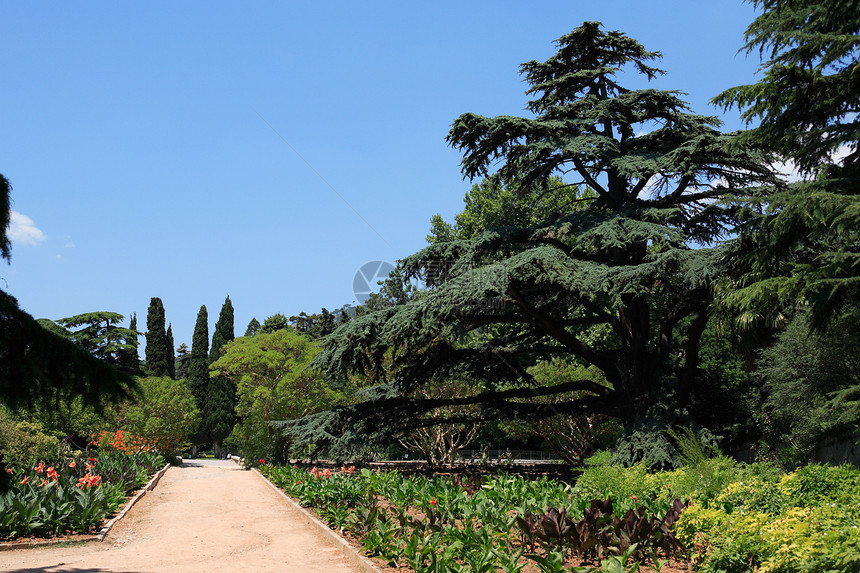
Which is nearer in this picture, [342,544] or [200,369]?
[342,544]

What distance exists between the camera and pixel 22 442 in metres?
18.9

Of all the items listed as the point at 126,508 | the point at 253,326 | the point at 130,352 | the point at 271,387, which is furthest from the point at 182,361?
the point at 126,508

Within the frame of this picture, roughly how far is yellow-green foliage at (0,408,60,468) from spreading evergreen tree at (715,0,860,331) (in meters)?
18.6

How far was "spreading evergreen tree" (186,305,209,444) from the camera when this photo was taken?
5328 cm

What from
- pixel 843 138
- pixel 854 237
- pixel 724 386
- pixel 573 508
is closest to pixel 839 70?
pixel 843 138

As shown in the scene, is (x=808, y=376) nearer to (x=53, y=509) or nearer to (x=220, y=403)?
(x=53, y=509)

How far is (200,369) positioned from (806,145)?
A: 167 feet

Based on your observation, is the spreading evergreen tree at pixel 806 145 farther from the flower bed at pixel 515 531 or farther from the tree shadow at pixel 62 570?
the tree shadow at pixel 62 570

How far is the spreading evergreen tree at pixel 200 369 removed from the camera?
5328cm

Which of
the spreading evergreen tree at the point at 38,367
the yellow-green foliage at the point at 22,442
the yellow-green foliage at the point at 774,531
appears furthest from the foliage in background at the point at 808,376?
the yellow-green foliage at the point at 22,442

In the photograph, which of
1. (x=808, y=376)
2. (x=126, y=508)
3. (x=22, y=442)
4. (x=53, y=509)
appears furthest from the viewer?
(x=22, y=442)

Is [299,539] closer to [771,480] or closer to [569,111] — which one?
[771,480]

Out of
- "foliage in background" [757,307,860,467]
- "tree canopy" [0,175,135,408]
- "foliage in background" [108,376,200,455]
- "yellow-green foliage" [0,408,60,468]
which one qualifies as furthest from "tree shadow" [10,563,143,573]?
"foliage in background" [108,376,200,455]

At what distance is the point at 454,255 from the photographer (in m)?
16.5
